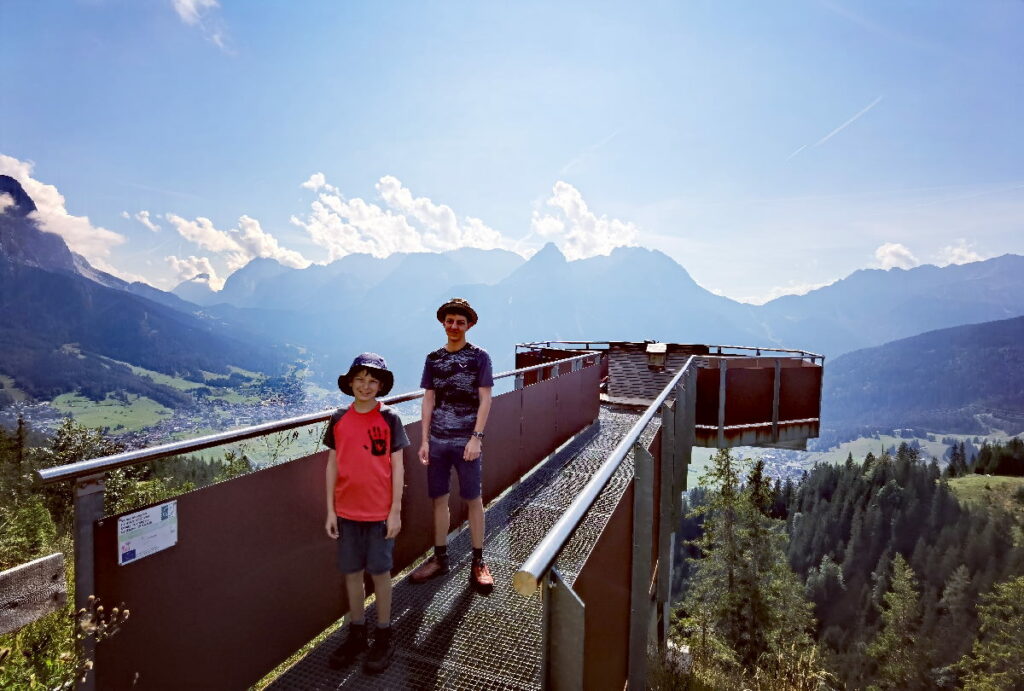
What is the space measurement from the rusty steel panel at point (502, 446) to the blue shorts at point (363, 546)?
6.65 ft

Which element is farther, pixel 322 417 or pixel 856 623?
pixel 856 623

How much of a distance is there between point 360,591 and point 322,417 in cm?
118

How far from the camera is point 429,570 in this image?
419cm

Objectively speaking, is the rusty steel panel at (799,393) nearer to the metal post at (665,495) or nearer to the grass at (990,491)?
the metal post at (665,495)

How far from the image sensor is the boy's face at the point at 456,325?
3.89 m

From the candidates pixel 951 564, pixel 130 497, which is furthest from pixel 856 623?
pixel 130 497

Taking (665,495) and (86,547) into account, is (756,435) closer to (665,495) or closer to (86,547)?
(665,495)

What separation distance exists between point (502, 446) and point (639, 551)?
10.2 ft

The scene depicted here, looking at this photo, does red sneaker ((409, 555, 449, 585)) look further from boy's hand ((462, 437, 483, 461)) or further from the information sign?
the information sign

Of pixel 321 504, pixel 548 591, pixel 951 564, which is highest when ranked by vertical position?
pixel 548 591

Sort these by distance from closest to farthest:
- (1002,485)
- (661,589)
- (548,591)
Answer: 1. (548,591)
2. (661,589)
3. (1002,485)

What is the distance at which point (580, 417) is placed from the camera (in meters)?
9.02

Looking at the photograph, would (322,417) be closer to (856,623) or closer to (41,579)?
(41,579)

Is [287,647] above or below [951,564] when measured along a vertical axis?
above
